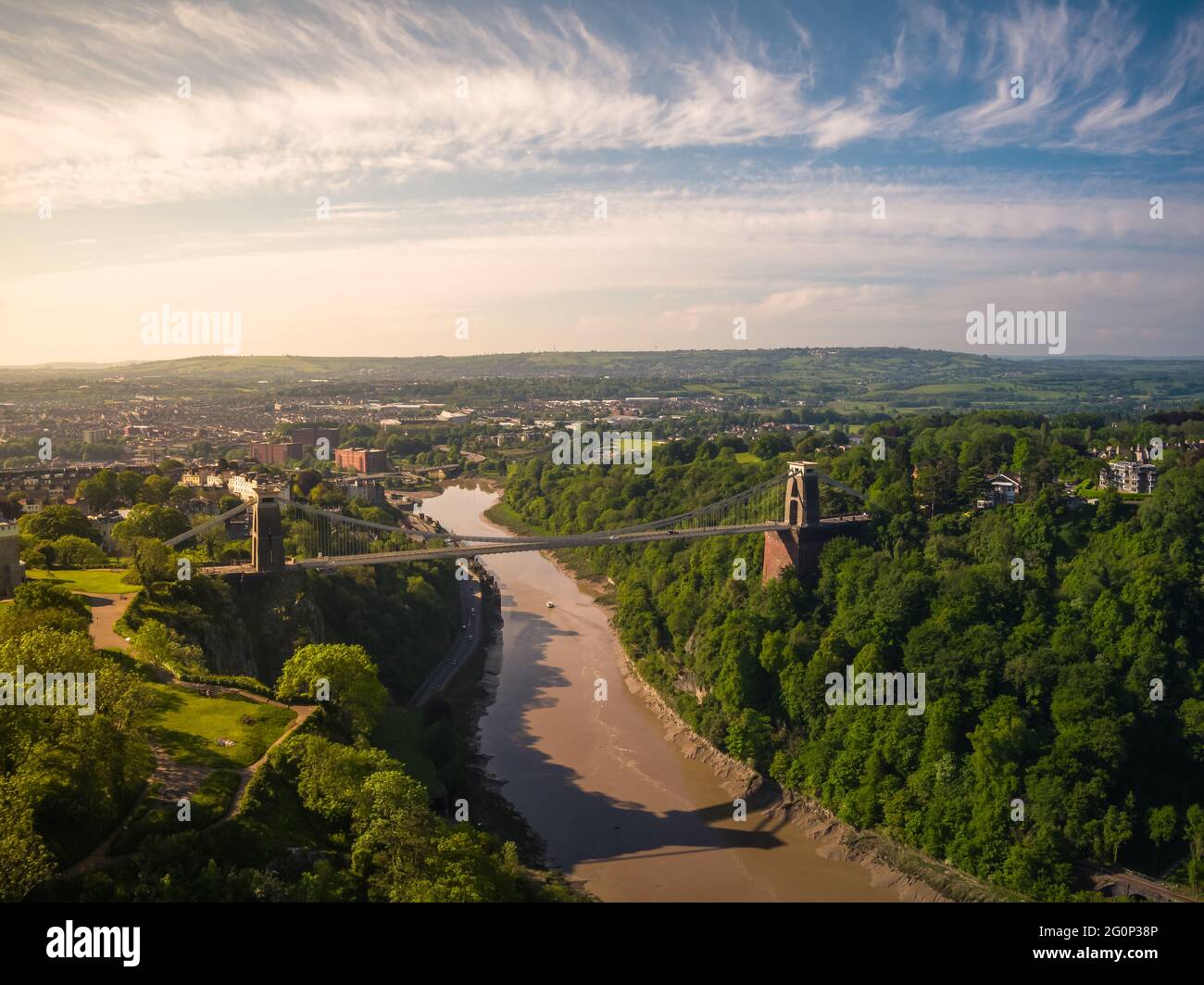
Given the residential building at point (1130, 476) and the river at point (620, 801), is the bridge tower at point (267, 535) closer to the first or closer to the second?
A: the river at point (620, 801)

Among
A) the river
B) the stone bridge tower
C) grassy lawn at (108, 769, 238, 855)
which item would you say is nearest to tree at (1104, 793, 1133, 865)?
the river

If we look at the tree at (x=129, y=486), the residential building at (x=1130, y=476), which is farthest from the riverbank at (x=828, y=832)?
the tree at (x=129, y=486)

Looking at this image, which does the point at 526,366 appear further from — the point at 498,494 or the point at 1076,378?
the point at 498,494

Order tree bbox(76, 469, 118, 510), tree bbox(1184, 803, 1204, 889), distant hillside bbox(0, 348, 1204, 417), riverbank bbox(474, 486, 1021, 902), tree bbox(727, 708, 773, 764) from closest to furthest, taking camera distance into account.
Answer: tree bbox(1184, 803, 1204, 889) → riverbank bbox(474, 486, 1021, 902) → tree bbox(727, 708, 773, 764) → tree bbox(76, 469, 118, 510) → distant hillside bbox(0, 348, 1204, 417)

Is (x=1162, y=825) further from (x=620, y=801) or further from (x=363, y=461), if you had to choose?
(x=363, y=461)

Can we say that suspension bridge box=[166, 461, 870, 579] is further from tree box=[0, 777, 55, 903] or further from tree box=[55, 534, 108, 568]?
tree box=[0, 777, 55, 903]

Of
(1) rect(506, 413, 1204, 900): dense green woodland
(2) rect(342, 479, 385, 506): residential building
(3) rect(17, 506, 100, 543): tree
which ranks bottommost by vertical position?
(1) rect(506, 413, 1204, 900): dense green woodland

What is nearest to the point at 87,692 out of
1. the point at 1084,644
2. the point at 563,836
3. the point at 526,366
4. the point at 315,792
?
the point at 315,792
